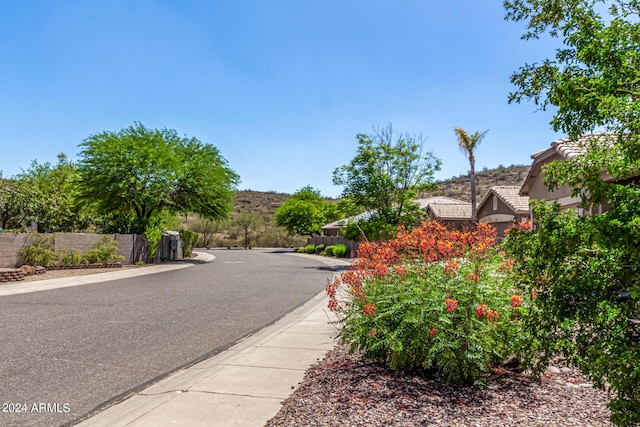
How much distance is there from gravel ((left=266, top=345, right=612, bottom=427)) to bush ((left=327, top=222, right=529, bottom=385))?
23 cm

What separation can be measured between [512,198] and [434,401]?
2848cm

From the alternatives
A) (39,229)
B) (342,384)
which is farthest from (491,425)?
(39,229)

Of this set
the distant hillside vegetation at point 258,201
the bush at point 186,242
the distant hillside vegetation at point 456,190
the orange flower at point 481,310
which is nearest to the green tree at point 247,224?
the distant hillside vegetation at point 456,190

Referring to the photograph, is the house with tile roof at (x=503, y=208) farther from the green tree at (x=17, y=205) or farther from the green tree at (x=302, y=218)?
the green tree at (x=302, y=218)

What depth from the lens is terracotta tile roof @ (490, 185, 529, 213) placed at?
28.2m

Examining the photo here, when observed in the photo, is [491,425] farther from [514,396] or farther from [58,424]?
[58,424]

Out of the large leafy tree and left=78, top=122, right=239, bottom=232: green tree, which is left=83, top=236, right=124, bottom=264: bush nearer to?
left=78, top=122, right=239, bottom=232: green tree

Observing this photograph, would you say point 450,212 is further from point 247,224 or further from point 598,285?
point 598,285

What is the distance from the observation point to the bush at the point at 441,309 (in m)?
4.62

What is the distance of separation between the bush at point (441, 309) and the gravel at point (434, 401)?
0.76 feet

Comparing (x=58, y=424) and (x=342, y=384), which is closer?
(x=58, y=424)

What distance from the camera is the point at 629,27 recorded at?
3045 millimetres

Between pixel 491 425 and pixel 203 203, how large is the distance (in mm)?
27737

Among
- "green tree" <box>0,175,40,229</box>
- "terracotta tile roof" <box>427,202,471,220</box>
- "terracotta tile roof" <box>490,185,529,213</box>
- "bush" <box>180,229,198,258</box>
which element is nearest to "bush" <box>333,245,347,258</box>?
"terracotta tile roof" <box>427,202,471,220</box>
